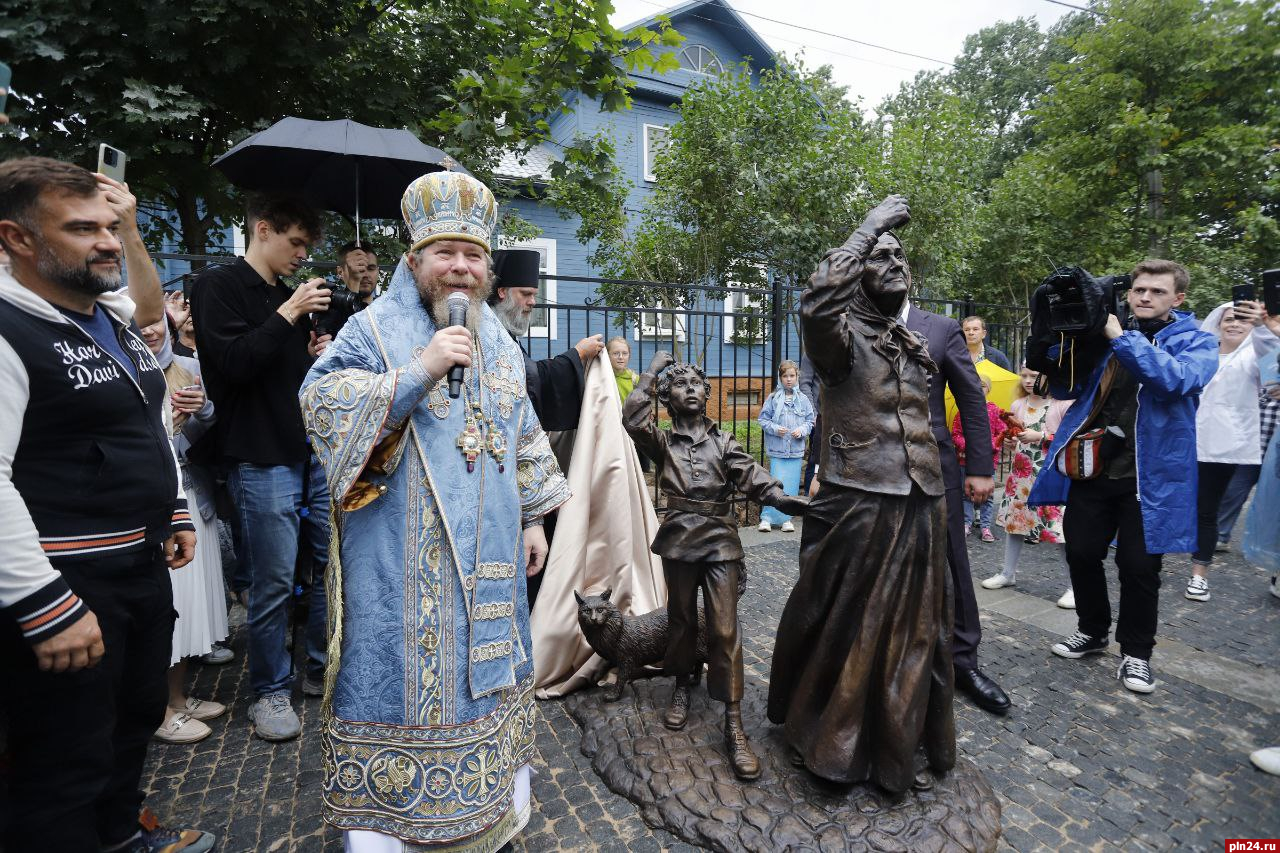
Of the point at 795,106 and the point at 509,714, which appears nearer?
the point at 509,714

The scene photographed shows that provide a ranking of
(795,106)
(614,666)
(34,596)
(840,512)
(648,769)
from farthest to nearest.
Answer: (795,106) < (614,666) < (648,769) < (840,512) < (34,596)

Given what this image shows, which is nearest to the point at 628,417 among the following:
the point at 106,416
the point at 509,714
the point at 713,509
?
the point at 713,509

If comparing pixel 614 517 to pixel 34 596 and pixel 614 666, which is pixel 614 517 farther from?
pixel 34 596

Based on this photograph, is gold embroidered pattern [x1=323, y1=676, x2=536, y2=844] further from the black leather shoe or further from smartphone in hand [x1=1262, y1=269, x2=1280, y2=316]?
smartphone in hand [x1=1262, y1=269, x2=1280, y2=316]

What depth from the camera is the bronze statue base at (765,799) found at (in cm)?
241

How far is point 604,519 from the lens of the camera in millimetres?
3973

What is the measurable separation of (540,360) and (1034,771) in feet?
10.4

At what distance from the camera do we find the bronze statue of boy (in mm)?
2965

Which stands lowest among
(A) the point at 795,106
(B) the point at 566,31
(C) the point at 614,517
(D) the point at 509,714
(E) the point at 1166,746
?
(E) the point at 1166,746

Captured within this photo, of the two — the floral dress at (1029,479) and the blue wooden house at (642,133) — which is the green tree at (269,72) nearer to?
the floral dress at (1029,479)

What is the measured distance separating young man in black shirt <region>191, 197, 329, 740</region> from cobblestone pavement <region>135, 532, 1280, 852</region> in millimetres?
372

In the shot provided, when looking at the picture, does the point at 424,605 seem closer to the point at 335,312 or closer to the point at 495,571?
the point at 495,571

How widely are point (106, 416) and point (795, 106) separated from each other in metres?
10.6

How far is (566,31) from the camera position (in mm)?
4898
